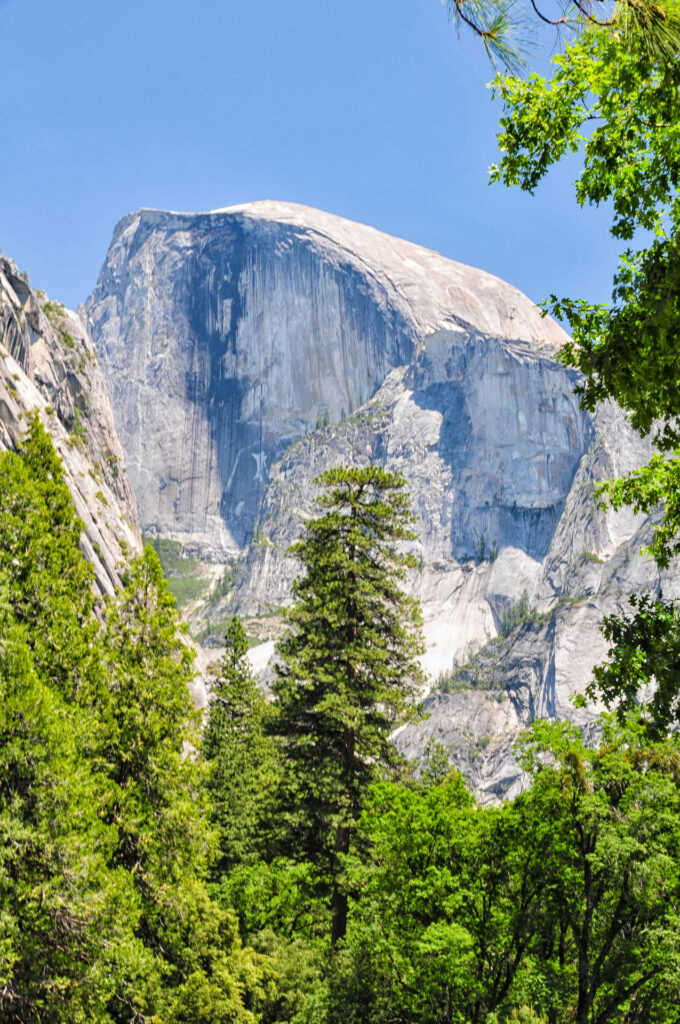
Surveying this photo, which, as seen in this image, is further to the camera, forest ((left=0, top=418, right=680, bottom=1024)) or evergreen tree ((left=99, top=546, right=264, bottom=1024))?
evergreen tree ((left=99, top=546, right=264, bottom=1024))

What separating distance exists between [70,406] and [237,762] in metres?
66.3

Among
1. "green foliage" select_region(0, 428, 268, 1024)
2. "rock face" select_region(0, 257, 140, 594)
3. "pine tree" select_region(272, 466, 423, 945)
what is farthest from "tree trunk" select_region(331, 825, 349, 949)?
"rock face" select_region(0, 257, 140, 594)

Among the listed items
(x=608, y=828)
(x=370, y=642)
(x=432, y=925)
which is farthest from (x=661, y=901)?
(x=370, y=642)

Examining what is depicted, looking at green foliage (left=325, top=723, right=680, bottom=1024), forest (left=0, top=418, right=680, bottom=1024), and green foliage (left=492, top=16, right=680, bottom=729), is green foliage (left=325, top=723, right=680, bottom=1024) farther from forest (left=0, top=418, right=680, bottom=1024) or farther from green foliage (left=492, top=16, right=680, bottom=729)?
green foliage (left=492, top=16, right=680, bottom=729)

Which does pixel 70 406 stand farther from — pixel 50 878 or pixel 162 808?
pixel 50 878

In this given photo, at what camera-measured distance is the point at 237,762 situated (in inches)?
1383

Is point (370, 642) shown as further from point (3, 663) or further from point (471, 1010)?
point (3, 663)

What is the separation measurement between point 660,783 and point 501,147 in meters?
11.2

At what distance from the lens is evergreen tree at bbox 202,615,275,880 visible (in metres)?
30.8

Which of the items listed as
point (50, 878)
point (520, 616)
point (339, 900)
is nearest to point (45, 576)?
point (50, 878)

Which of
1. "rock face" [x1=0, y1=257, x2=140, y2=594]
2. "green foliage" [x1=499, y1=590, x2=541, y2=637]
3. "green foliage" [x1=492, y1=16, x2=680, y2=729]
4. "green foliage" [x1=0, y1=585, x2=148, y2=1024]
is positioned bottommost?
"green foliage" [x1=499, y1=590, x2=541, y2=637]

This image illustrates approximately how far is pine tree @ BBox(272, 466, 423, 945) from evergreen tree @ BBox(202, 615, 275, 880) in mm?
1709

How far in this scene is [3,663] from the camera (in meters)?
13.0

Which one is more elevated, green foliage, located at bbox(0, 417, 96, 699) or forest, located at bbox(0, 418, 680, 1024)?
green foliage, located at bbox(0, 417, 96, 699)
